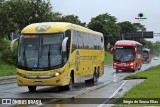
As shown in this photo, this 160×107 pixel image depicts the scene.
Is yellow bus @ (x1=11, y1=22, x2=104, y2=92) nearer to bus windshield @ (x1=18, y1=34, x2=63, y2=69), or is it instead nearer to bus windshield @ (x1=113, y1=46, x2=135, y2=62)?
bus windshield @ (x1=18, y1=34, x2=63, y2=69)

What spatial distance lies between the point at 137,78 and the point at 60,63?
11.8 m

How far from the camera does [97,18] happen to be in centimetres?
11906

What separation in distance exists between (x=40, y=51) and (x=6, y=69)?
2710cm

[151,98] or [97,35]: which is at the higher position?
[97,35]

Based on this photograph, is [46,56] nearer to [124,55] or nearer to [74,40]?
[74,40]

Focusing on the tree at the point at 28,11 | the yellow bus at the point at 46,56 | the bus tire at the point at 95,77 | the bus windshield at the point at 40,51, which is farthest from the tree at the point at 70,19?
the bus windshield at the point at 40,51

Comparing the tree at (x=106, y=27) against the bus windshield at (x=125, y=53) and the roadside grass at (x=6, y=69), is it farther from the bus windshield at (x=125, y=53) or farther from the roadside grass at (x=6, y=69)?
the roadside grass at (x=6, y=69)

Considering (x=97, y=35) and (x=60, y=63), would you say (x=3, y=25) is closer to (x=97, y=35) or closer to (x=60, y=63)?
(x=97, y=35)

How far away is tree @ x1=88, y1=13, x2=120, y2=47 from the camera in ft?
374

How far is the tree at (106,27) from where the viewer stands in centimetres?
11388

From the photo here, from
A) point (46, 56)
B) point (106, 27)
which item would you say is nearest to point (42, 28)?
point (46, 56)

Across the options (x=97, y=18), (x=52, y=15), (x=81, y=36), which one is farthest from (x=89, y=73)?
(x=97, y=18)

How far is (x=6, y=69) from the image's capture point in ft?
155

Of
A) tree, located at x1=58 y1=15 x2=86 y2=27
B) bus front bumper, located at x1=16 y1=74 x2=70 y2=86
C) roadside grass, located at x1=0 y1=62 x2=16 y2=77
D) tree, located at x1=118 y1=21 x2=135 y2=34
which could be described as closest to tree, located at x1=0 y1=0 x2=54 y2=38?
tree, located at x1=58 y1=15 x2=86 y2=27
